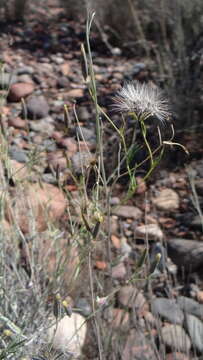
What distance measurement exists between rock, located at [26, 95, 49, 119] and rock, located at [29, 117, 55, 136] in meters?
0.04

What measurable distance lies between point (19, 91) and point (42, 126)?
15.0 inches

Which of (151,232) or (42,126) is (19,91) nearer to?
(42,126)

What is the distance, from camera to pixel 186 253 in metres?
2.10

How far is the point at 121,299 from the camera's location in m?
1.97

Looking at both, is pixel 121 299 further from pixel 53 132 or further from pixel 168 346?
pixel 53 132

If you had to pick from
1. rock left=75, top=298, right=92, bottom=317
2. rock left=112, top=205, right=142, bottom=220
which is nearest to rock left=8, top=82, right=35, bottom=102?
rock left=112, top=205, right=142, bottom=220

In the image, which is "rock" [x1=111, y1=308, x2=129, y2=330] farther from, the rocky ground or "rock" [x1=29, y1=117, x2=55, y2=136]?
"rock" [x1=29, y1=117, x2=55, y2=136]

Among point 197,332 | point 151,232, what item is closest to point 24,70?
point 151,232

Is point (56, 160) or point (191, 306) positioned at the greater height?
point (56, 160)

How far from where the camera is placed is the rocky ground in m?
1.61

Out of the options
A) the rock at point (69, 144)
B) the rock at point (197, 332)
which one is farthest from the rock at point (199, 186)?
the rock at point (197, 332)

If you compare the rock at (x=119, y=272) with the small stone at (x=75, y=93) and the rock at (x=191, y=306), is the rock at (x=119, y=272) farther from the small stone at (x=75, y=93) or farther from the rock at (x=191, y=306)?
the small stone at (x=75, y=93)

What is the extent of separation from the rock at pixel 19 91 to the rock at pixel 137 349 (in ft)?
6.24

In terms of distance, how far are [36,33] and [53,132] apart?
60.6 inches
